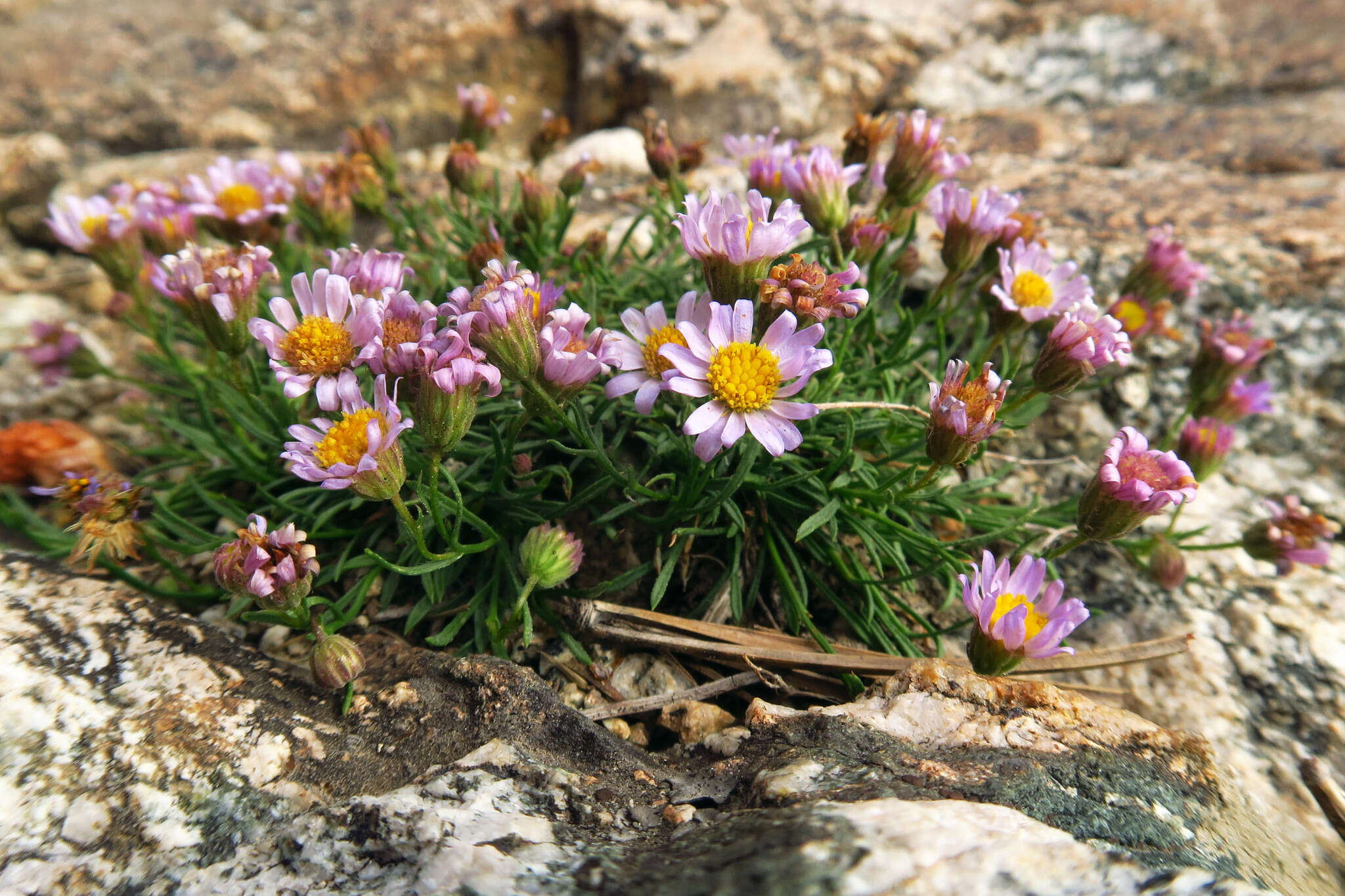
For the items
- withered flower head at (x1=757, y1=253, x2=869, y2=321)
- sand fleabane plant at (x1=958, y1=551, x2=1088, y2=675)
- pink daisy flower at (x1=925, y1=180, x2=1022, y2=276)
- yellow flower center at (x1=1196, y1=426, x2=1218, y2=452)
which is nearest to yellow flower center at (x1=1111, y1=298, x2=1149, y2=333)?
yellow flower center at (x1=1196, y1=426, x2=1218, y2=452)

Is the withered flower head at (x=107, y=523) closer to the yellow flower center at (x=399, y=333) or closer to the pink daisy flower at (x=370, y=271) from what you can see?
the pink daisy flower at (x=370, y=271)

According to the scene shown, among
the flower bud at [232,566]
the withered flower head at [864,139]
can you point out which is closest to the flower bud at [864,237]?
the withered flower head at [864,139]

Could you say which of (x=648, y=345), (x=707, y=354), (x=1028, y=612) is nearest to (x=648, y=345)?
(x=648, y=345)

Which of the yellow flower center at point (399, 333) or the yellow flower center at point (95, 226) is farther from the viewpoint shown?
the yellow flower center at point (95, 226)

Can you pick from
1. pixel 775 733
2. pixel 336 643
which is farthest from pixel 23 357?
pixel 775 733

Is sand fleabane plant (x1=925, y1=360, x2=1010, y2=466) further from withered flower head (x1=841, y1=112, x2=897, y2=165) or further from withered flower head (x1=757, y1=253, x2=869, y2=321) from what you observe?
withered flower head (x1=841, y1=112, x2=897, y2=165)

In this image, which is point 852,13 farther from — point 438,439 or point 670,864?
point 670,864
